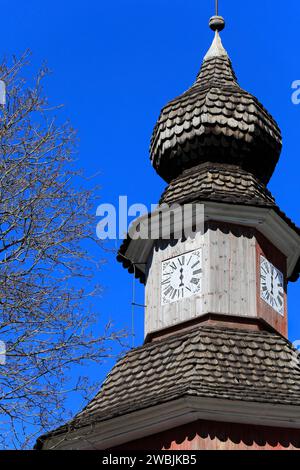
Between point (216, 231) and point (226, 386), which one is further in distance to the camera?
point (216, 231)

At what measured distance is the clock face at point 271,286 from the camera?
20344mm

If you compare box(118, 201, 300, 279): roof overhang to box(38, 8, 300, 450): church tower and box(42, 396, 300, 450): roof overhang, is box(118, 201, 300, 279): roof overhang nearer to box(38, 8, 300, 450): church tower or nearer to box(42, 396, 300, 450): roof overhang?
box(38, 8, 300, 450): church tower

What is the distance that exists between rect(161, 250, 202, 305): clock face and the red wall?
8.45 feet

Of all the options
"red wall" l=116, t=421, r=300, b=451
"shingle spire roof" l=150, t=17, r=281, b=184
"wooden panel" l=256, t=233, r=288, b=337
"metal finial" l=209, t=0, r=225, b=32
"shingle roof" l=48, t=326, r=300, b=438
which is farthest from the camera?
"metal finial" l=209, t=0, r=225, b=32

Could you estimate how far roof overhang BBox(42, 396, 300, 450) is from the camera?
17641mm

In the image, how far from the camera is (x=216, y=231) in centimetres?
2044

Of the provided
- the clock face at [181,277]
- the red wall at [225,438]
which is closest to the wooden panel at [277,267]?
the clock face at [181,277]

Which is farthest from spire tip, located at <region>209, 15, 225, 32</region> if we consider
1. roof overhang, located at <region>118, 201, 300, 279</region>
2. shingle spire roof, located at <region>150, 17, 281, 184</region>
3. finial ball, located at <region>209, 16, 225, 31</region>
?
roof overhang, located at <region>118, 201, 300, 279</region>

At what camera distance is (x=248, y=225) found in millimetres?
20531

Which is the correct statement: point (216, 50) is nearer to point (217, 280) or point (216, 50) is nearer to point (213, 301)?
point (217, 280)

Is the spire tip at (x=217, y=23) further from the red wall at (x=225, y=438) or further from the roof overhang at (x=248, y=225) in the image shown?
the red wall at (x=225, y=438)
